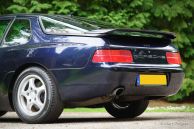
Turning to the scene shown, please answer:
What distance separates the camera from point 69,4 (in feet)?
47.7

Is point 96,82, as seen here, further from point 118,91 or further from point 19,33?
point 19,33

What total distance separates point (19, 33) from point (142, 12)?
8.13 meters

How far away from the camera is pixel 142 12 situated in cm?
1531

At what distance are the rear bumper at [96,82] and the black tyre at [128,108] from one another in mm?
955

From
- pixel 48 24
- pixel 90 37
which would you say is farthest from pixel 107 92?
pixel 48 24

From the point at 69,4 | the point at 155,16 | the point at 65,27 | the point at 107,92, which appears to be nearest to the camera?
the point at 107,92

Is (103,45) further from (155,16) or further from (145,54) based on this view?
(155,16)

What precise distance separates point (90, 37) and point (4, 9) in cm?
881

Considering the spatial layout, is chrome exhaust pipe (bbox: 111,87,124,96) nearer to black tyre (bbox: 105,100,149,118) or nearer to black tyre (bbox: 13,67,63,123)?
black tyre (bbox: 13,67,63,123)

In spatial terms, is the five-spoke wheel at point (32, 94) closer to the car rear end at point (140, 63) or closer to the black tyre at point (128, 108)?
the car rear end at point (140, 63)

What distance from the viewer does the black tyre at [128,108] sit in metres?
A: 7.93

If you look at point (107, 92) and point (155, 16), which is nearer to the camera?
point (107, 92)

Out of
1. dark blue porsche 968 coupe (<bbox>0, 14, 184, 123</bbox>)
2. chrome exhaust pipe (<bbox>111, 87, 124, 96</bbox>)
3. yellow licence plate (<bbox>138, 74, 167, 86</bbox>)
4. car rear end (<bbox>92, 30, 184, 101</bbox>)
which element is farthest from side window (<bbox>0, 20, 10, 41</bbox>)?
yellow licence plate (<bbox>138, 74, 167, 86</bbox>)

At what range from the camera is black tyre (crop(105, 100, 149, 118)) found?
7.93 m
